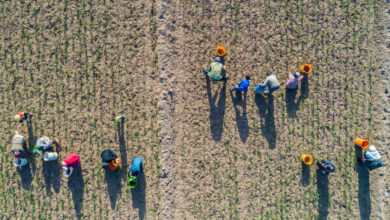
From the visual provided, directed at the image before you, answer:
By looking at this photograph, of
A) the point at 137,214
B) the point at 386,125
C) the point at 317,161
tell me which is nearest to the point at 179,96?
the point at 137,214

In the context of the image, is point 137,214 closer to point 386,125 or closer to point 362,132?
point 362,132

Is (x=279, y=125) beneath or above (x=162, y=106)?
beneath

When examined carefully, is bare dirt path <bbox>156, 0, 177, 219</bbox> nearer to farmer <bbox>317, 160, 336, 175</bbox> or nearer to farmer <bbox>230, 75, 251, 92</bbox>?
farmer <bbox>230, 75, 251, 92</bbox>

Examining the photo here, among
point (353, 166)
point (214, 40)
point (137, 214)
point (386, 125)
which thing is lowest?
point (137, 214)

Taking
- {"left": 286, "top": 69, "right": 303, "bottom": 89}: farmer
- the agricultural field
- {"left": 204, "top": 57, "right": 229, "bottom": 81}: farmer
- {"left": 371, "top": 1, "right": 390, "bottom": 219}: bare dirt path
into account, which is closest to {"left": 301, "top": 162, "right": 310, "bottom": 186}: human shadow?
the agricultural field

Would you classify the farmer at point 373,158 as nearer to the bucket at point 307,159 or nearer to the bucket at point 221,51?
the bucket at point 307,159

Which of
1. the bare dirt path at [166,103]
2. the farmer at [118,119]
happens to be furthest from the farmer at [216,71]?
the farmer at [118,119]
